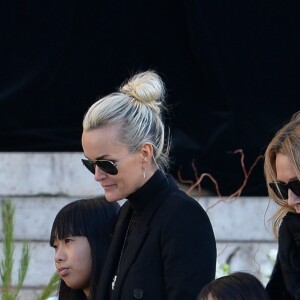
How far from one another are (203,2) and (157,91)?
2009 millimetres

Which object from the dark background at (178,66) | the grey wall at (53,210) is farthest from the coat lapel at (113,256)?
the grey wall at (53,210)

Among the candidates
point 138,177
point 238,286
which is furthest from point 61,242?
point 238,286

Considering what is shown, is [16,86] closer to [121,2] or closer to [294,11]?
[121,2]

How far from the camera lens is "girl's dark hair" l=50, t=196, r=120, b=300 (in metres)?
3.50

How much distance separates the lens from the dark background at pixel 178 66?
17.4 feet

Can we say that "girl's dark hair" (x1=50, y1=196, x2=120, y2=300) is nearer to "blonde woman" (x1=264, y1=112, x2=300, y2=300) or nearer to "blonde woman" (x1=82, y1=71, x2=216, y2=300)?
"blonde woman" (x1=82, y1=71, x2=216, y2=300)

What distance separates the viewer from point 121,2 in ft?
17.5

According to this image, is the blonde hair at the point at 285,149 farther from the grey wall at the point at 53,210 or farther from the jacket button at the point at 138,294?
the grey wall at the point at 53,210

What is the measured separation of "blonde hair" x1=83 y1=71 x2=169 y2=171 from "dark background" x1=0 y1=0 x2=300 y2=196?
76.8 inches

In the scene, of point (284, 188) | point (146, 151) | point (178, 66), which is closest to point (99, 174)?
point (146, 151)

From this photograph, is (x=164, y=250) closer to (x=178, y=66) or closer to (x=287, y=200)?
(x=287, y=200)

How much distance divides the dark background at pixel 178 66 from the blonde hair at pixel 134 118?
1.95 metres

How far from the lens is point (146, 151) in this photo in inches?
126

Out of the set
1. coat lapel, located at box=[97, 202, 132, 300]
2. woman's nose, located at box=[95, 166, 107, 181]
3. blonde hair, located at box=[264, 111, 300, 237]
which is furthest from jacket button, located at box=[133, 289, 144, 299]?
blonde hair, located at box=[264, 111, 300, 237]
